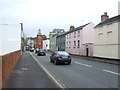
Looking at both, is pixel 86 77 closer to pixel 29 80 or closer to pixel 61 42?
pixel 29 80

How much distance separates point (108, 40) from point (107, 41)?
0.28 metres

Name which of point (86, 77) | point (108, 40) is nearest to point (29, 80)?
point (86, 77)

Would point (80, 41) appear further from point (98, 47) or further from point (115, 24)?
point (115, 24)

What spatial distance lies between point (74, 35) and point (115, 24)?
20.0 meters

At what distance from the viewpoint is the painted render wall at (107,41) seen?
2193cm

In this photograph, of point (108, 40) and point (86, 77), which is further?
point (108, 40)

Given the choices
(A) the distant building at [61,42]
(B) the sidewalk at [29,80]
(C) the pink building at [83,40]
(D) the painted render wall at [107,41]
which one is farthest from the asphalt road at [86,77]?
(A) the distant building at [61,42]

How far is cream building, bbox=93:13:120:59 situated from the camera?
2170 cm

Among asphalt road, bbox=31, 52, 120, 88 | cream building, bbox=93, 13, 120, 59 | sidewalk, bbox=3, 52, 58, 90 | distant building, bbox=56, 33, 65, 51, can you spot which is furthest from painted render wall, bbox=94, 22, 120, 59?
distant building, bbox=56, 33, 65, 51

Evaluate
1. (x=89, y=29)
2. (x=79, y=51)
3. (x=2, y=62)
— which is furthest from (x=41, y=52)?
(x=2, y=62)

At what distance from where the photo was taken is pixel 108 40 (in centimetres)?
2369

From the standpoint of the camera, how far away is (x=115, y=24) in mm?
22234

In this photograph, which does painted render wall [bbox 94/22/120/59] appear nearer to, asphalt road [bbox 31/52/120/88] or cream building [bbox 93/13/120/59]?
cream building [bbox 93/13/120/59]

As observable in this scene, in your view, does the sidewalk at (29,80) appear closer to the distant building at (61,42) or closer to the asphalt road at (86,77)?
the asphalt road at (86,77)
